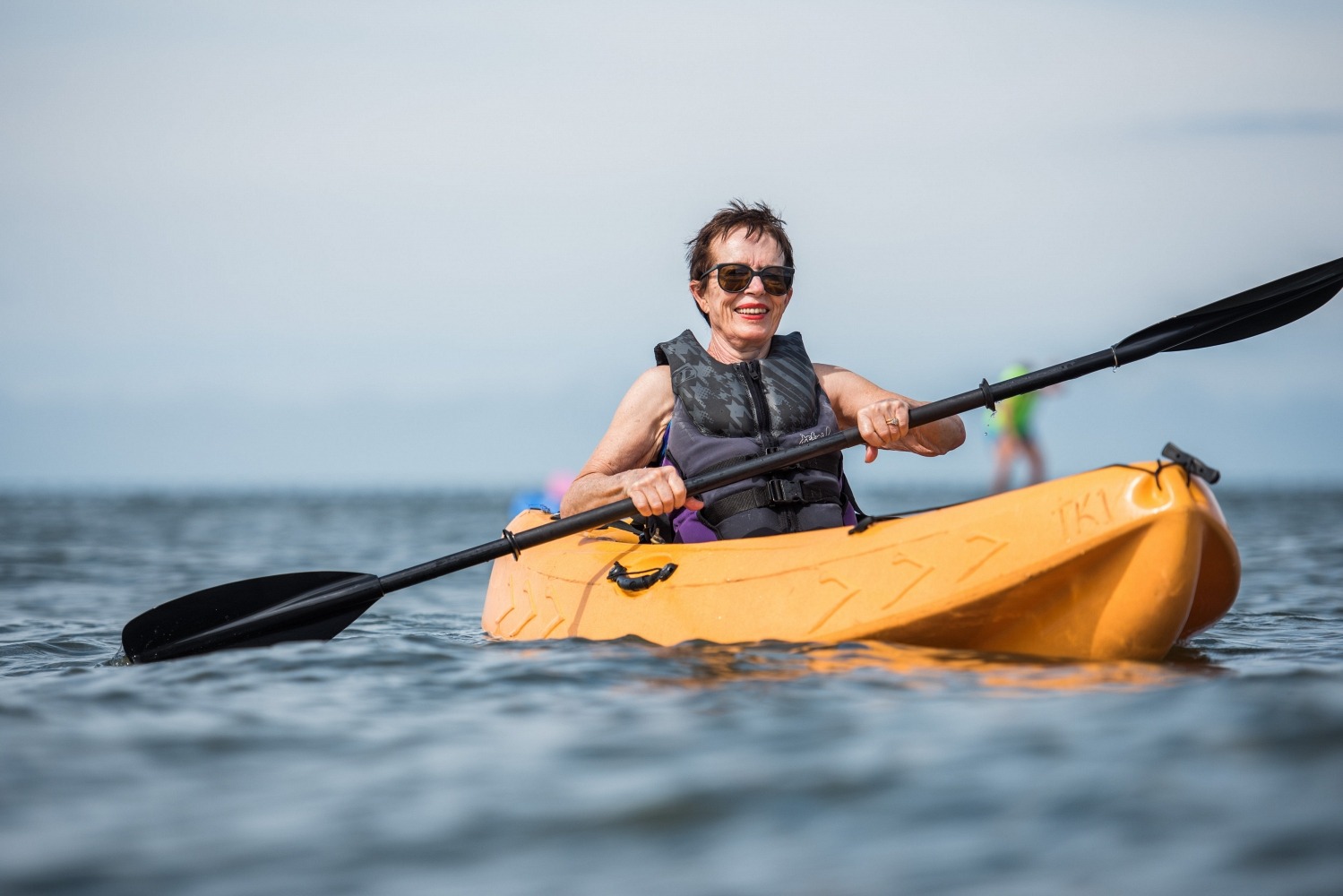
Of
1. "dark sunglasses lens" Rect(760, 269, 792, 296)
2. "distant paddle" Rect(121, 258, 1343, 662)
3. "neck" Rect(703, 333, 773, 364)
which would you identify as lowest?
"distant paddle" Rect(121, 258, 1343, 662)

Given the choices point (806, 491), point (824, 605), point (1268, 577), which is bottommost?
point (1268, 577)

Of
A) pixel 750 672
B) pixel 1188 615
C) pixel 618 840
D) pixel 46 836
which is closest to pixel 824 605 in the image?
pixel 750 672

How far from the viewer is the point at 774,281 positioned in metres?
5.02

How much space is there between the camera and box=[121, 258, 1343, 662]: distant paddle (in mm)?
4547

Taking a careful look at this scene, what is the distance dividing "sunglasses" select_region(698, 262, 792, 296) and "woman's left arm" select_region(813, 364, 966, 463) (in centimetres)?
45

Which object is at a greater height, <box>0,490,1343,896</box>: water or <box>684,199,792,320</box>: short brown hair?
<box>684,199,792,320</box>: short brown hair

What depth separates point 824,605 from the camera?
163 inches

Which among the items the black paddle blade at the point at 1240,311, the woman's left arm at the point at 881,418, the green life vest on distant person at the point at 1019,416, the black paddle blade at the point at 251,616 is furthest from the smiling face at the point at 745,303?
the green life vest on distant person at the point at 1019,416

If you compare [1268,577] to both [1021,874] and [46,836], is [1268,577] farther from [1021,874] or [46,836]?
[46,836]

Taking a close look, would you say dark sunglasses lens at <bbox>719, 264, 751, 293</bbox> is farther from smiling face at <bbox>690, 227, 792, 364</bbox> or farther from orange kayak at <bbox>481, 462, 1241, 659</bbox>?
orange kayak at <bbox>481, 462, 1241, 659</bbox>

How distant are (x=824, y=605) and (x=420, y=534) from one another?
15714 mm

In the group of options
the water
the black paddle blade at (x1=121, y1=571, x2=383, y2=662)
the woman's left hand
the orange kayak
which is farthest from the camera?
the black paddle blade at (x1=121, y1=571, x2=383, y2=662)

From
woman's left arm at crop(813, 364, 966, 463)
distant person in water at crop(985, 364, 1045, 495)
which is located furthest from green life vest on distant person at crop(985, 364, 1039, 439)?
woman's left arm at crop(813, 364, 966, 463)

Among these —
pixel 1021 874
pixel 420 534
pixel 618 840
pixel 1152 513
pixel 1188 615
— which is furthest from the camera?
pixel 420 534
